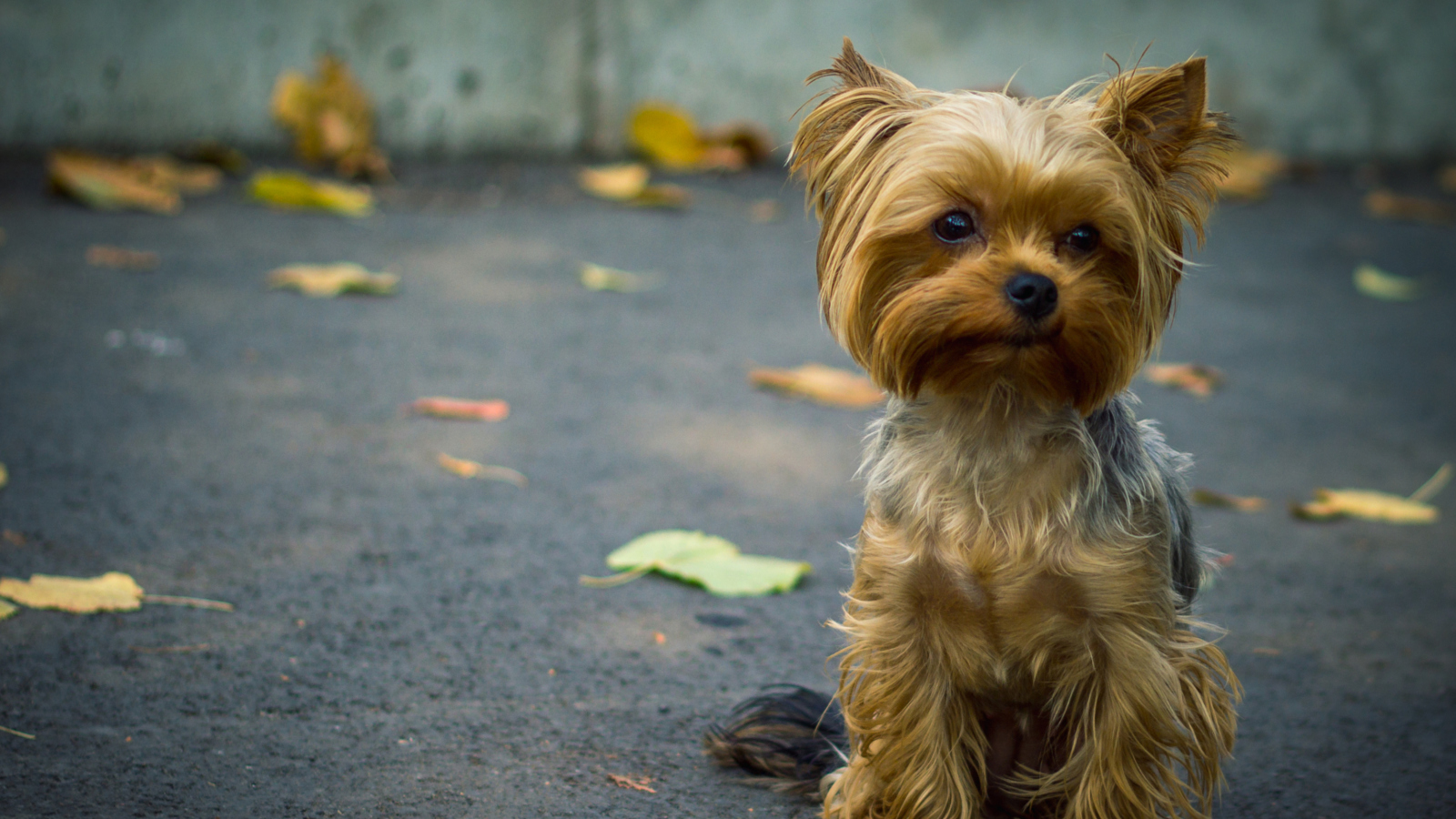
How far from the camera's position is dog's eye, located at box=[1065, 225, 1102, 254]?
7.54 ft

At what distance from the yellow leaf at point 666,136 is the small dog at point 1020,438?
6090 millimetres

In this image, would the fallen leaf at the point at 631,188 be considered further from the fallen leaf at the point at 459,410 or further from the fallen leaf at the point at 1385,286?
the fallen leaf at the point at 1385,286

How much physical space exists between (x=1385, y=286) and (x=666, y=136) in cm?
441

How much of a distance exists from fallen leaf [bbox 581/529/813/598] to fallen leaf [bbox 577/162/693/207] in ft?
14.2

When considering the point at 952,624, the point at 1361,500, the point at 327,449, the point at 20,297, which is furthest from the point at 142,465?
the point at 1361,500

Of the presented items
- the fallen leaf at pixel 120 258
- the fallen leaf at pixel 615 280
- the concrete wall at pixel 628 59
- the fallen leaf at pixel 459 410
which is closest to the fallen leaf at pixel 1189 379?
the concrete wall at pixel 628 59

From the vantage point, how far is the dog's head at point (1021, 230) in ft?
7.32

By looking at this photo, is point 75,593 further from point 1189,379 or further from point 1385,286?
point 1385,286

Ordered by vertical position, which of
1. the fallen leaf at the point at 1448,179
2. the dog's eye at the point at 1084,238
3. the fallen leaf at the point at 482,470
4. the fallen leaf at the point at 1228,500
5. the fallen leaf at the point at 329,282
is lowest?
the fallen leaf at the point at 482,470

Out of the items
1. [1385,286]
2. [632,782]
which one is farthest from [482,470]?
[1385,286]

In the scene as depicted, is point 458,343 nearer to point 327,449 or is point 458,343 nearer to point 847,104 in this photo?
point 327,449

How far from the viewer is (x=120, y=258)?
5.95 m

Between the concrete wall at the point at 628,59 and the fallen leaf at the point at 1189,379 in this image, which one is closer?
the fallen leaf at the point at 1189,379

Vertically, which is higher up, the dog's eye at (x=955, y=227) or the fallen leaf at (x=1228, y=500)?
the dog's eye at (x=955, y=227)
